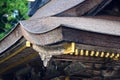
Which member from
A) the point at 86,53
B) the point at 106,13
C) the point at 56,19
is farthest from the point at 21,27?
the point at 106,13

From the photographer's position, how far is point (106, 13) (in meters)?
7.23

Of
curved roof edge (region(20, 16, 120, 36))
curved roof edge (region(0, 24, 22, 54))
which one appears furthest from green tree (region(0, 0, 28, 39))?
curved roof edge (region(20, 16, 120, 36))

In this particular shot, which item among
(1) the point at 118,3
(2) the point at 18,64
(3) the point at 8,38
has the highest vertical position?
(1) the point at 118,3

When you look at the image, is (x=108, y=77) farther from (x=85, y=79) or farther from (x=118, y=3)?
(x=118, y=3)

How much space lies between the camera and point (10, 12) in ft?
33.0

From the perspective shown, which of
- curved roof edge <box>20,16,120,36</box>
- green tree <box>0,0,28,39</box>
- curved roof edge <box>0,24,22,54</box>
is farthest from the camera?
green tree <box>0,0,28,39</box>

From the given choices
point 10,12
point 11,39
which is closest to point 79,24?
point 11,39

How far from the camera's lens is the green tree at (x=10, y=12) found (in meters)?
9.97

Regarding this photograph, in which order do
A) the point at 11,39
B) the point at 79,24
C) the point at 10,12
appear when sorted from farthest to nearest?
the point at 10,12 → the point at 11,39 → the point at 79,24

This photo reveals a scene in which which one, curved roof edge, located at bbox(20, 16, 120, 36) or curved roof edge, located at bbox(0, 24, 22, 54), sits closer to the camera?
curved roof edge, located at bbox(20, 16, 120, 36)

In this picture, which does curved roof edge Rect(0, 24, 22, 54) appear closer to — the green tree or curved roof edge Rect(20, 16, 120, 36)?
curved roof edge Rect(20, 16, 120, 36)

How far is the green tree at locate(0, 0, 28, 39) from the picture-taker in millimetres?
9969

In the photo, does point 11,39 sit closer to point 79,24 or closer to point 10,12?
point 79,24

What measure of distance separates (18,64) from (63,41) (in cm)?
256
